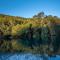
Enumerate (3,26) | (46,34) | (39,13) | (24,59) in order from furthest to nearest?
(39,13) → (3,26) → (46,34) → (24,59)

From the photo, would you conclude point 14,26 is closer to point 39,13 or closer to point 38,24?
point 38,24

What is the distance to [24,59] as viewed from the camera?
75.9 feet

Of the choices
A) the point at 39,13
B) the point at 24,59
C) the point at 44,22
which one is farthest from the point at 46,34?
the point at 24,59

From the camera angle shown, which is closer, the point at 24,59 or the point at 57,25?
the point at 24,59

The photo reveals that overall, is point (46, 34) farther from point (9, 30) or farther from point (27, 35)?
point (9, 30)

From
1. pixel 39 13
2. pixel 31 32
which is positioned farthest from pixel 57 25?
pixel 39 13

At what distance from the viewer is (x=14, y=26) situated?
69500 millimetres

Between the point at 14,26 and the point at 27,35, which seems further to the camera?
the point at 14,26

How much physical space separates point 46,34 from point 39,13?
34464mm

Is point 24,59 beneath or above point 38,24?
beneath

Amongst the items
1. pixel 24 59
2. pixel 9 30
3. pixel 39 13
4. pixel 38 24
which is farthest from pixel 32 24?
pixel 24 59

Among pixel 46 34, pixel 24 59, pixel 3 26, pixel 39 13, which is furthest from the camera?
pixel 39 13

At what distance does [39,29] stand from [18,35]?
19.2ft

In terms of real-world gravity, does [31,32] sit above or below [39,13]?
below
